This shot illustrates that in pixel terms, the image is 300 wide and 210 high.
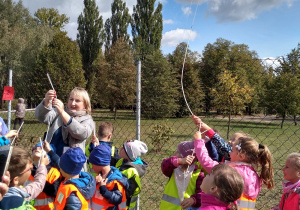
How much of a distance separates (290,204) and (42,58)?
16792mm

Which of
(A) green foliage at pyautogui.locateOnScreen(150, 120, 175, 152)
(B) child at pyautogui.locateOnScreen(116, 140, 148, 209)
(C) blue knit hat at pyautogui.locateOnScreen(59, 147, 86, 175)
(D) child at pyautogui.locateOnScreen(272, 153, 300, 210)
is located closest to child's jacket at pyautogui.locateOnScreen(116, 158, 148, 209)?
(B) child at pyautogui.locateOnScreen(116, 140, 148, 209)

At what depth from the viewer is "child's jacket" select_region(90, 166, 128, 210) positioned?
7.27 feet

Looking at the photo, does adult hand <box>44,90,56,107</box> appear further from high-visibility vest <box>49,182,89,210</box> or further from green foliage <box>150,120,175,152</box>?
green foliage <box>150,120,175,152</box>

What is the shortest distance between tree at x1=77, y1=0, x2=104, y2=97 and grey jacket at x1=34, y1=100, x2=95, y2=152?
31.2 meters

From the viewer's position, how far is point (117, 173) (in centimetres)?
234

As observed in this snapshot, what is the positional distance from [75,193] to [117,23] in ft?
125

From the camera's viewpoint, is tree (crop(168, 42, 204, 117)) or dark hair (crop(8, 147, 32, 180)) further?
tree (crop(168, 42, 204, 117))

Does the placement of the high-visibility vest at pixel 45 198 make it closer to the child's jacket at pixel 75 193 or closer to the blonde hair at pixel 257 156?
the child's jacket at pixel 75 193

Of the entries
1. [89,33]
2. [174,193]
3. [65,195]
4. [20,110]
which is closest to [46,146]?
[65,195]

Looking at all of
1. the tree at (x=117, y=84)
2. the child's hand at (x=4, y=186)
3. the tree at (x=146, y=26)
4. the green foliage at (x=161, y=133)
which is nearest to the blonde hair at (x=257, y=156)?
the child's hand at (x=4, y=186)

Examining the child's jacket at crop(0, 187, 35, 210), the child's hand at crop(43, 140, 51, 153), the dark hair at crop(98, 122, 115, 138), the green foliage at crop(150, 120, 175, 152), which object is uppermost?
the dark hair at crop(98, 122, 115, 138)

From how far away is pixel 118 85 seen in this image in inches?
770

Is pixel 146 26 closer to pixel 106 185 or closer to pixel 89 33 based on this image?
pixel 89 33

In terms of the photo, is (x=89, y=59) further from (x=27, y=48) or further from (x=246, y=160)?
(x=246, y=160)
